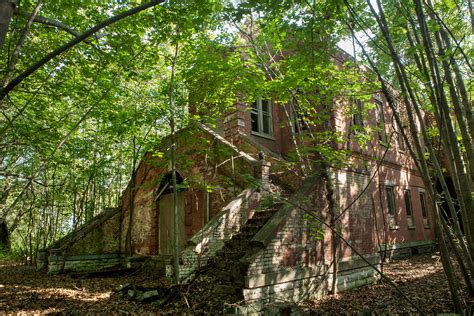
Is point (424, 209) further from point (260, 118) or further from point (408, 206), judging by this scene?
point (260, 118)

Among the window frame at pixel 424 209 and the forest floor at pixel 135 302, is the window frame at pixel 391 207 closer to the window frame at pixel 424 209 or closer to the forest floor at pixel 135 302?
the forest floor at pixel 135 302

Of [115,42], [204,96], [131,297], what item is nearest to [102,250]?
[131,297]

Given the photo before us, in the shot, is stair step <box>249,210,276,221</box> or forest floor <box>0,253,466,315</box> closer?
forest floor <box>0,253,466,315</box>

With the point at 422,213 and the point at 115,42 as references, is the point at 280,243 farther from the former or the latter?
the point at 422,213

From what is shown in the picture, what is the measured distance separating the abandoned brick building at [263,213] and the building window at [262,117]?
45 millimetres

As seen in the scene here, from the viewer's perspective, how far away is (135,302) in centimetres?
730

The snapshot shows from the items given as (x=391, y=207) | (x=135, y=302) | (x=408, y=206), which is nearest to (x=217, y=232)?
(x=135, y=302)

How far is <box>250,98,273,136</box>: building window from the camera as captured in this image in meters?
13.4

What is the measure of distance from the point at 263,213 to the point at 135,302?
4.10 m

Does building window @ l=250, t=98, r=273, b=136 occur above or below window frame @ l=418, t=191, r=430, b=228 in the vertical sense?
above

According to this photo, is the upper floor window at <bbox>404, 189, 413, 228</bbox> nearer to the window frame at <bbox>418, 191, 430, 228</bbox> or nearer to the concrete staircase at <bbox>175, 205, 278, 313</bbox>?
the window frame at <bbox>418, 191, 430, 228</bbox>

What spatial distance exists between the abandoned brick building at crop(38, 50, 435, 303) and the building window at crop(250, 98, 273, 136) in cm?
4

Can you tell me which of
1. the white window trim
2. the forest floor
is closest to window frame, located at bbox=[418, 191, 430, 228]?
the forest floor

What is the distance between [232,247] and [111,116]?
16.2ft
